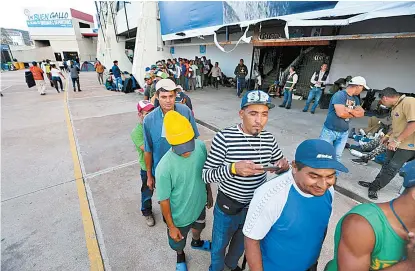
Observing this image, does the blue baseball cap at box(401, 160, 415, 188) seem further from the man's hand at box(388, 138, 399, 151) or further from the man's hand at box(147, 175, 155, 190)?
the man's hand at box(388, 138, 399, 151)

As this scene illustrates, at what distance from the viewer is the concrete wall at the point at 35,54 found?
1497 inches

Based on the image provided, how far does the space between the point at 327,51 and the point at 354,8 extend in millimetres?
4629

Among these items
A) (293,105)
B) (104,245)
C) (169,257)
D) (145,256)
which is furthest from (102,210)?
(293,105)

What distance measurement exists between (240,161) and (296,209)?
0.46 m

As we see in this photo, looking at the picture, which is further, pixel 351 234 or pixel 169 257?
pixel 169 257

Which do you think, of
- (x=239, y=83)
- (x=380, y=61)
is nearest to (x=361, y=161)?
(x=380, y=61)

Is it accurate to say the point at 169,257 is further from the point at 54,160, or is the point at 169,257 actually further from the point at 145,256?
the point at 54,160

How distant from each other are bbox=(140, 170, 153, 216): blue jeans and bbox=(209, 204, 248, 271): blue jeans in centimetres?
119

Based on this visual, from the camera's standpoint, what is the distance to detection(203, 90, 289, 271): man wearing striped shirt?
1.55m

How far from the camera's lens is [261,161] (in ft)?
5.42

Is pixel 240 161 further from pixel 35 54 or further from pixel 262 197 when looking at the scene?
pixel 35 54

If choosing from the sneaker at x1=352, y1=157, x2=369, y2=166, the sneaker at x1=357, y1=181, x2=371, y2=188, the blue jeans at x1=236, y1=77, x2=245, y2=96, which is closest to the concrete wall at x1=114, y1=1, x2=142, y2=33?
the blue jeans at x1=236, y1=77, x2=245, y2=96

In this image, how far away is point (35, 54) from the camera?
38.2 meters

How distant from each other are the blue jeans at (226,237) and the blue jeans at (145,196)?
1.19 metres
